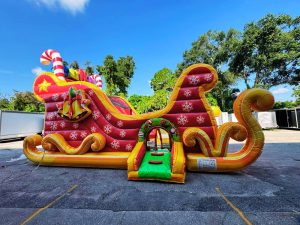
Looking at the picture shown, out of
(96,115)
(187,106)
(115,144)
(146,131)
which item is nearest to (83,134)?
(96,115)

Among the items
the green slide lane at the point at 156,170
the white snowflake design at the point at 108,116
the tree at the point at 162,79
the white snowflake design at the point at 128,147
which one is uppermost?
the tree at the point at 162,79

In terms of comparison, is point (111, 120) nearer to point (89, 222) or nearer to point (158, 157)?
point (158, 157)

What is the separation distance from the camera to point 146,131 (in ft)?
17.5

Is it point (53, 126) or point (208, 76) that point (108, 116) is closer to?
point (53, 126)

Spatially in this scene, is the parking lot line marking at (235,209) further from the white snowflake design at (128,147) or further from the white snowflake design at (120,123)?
the white snowflake design at (120,123)

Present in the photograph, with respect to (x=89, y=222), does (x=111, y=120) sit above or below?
above

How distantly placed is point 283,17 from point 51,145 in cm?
2327

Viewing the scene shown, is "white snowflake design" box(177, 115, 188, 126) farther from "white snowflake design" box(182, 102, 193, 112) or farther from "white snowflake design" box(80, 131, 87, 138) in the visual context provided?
"white snowflake design" box(80, 131, 87, 138)

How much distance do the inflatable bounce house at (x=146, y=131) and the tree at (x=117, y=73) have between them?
18.7 m

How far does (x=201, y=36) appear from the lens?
2692 cm

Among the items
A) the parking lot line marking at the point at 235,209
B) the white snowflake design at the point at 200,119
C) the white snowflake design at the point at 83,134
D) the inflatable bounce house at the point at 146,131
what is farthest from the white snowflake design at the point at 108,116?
the parking lot line marking at the point at 235,209

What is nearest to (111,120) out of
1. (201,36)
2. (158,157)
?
(158,157)

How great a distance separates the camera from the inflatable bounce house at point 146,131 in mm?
4484

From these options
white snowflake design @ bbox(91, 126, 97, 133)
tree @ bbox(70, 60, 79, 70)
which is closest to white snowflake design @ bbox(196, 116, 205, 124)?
white snowflake design @ bbox(91, 126, 97, 133)
